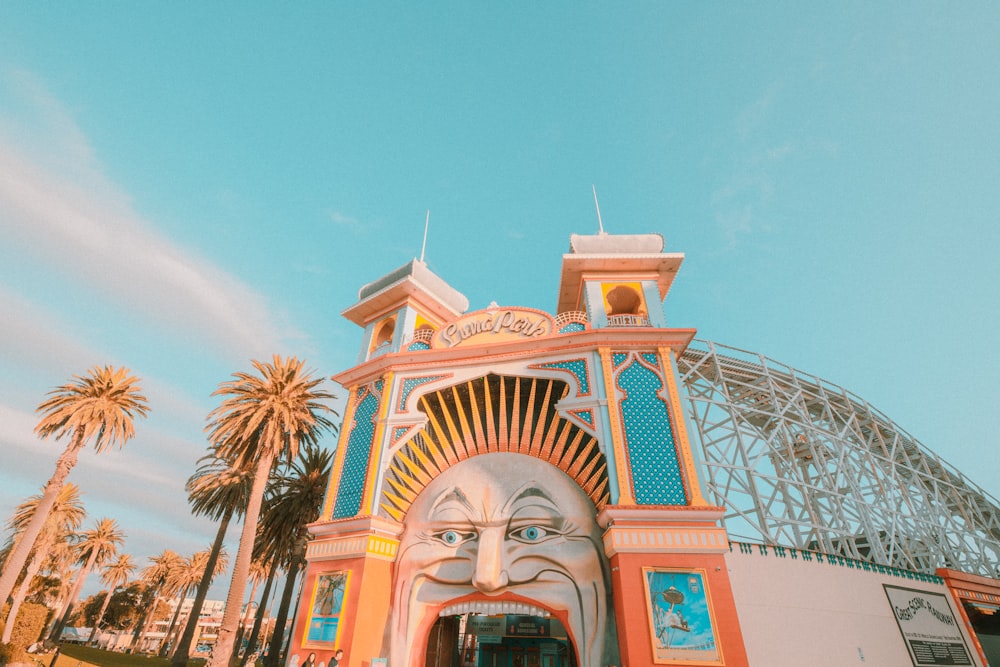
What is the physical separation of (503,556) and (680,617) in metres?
5.21

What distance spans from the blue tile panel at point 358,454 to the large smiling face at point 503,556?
213cm

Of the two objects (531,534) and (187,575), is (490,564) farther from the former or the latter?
(187,575)

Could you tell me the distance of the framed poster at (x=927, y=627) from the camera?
14539mm

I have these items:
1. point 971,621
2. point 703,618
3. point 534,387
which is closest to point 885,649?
point 971,621

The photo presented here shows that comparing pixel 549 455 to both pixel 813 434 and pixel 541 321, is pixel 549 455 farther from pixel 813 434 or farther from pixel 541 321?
pixel 813 434

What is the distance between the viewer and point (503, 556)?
48.2 ft

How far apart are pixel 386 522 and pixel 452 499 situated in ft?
7.57

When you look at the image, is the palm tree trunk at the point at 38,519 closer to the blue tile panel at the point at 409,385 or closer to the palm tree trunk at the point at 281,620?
the palm tree trunk at the point at 281,620

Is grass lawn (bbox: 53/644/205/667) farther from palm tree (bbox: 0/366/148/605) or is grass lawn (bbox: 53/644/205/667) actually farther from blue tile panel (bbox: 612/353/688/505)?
blue tile panel (bbox: 612/353/688/505)

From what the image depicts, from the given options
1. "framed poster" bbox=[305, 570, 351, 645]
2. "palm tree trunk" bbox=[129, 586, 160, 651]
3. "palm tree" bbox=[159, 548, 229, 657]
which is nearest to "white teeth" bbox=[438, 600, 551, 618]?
"framed poster" bbox=[305, 570, 351, 645]

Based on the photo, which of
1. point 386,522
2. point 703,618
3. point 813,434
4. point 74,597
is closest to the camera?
point 703,618

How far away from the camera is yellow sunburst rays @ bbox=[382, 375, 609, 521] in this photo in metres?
16.0

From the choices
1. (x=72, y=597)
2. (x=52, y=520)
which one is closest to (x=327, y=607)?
(x=52, y=520)

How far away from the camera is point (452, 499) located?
1605cm
